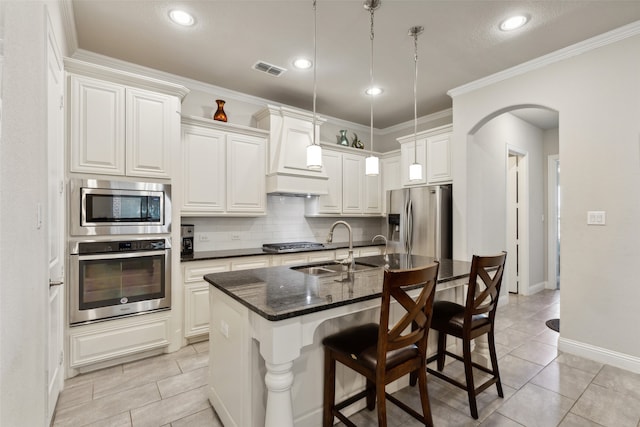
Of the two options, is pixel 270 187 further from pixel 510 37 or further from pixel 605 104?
pixel 605 104

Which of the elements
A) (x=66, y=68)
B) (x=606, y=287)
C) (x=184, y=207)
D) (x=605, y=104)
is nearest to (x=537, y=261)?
(x=606, y=287)

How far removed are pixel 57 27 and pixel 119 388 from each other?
269cm

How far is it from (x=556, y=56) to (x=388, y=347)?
11.1ft

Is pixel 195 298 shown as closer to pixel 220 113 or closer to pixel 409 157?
pixel 220 113

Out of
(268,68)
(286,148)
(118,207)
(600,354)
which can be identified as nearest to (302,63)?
(268,68)

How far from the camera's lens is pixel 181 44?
2.86m

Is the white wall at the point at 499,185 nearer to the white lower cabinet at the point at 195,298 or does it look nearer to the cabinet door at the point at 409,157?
the cabinet door at the point at 409,157

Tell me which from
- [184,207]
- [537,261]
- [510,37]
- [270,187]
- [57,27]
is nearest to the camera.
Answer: [57,27]

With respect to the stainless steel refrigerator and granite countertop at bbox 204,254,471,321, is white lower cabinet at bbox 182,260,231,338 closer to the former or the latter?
granite countertop at bbox 204,254,471,321

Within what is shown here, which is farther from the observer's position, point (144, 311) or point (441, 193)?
point (441, 193)

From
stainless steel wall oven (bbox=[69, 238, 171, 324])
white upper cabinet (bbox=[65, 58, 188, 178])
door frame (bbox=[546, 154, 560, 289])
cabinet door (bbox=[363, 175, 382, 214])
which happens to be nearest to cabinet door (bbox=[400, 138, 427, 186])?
cabinet door (bbox=[363, 175, 382, 214])

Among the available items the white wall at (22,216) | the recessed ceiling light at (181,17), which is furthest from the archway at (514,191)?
the white wall at (22,216)

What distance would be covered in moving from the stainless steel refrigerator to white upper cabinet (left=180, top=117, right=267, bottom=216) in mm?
1899

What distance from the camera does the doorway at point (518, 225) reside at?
16.0 feet
